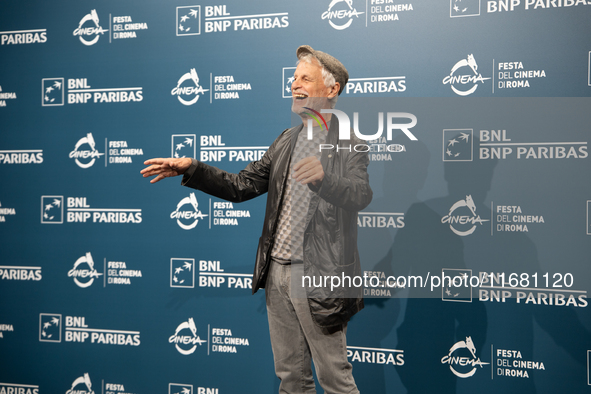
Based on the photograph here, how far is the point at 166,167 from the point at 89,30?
161 cm

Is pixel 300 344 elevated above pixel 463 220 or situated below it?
below

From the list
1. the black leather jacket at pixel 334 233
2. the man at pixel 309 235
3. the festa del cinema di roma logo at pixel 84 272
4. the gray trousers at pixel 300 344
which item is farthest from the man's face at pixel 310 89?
the festa del cinema di roma logo at pixel 84 272

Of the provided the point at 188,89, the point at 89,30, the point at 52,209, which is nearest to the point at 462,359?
the point at 188,89

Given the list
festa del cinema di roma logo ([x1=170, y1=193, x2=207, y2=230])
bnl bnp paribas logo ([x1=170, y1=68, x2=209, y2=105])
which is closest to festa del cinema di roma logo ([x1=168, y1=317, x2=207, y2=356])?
festa del cinema di roma logo ([x1=170, y1=193, x2=207, y2=230])

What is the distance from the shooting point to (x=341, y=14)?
2621mm

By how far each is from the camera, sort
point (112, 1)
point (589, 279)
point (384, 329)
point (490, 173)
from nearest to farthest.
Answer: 1. point (589, 279)
2. point (490, 173)
3. point (384, 329)
4. point (112, 1)

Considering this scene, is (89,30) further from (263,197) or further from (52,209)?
(263,197)

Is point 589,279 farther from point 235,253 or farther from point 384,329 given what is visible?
point 235,253

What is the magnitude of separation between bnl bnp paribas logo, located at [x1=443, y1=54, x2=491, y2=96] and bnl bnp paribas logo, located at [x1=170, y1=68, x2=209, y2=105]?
140cm

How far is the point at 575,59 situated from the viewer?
7.63 ft

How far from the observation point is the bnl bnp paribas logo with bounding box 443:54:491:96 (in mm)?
2447

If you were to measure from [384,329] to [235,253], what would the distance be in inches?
37.2

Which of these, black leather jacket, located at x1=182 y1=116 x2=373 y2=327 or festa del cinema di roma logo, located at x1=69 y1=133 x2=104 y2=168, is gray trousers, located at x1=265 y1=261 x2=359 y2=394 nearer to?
black leather jacket, located at x1=182 y1=116 x2=373 y2=327

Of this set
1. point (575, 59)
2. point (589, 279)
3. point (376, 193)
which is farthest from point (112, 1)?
point (589, 279)
